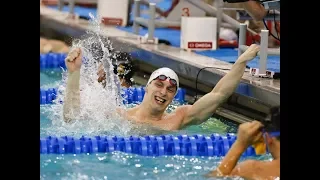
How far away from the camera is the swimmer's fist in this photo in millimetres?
2650

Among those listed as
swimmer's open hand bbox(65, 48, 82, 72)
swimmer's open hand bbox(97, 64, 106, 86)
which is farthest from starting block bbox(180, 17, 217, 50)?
swimmer's open hand bbox(65, 48, 82, 72)

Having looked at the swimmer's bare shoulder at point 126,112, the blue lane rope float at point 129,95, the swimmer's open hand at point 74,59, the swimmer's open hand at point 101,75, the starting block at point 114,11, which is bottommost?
the swimmer's bare shoulder at point 126,112

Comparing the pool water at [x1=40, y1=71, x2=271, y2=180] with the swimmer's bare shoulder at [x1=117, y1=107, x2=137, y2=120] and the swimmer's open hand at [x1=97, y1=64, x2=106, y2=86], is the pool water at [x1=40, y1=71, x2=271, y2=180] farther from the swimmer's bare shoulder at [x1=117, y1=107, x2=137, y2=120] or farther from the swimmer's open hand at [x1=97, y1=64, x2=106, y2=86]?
the swimmer's open hand at [x1=97, y1=64, x2=106, y2=86]

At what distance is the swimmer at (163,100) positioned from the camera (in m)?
4.14

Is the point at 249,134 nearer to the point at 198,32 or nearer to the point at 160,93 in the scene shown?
the point at 160,93

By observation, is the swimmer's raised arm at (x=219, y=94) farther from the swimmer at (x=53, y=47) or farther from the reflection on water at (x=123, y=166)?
the swimmer at (x=53, y=47)

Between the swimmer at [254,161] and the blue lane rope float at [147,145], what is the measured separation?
2.74ft

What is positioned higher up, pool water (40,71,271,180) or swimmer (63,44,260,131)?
swimmer (63,44,260,131)

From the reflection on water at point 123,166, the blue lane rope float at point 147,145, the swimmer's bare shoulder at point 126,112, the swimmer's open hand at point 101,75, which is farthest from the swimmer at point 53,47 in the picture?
the reflection on water at point 123,166

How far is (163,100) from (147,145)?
0.35 meters

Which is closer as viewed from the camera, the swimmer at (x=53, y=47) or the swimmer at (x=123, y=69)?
the swimmer at (x=123, y=69)

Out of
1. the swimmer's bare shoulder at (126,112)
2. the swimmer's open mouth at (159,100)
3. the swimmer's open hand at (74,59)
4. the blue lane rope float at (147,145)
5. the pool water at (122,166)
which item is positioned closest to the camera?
the pool water at (122,166)

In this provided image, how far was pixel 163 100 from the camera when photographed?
168 inches

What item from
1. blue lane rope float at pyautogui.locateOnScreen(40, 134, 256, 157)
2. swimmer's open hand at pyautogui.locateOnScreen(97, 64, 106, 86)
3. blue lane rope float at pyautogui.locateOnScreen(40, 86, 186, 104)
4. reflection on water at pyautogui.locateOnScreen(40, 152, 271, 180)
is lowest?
reflection on water at pyautogui.locateOnScreen(40, 152, 271, 180)
